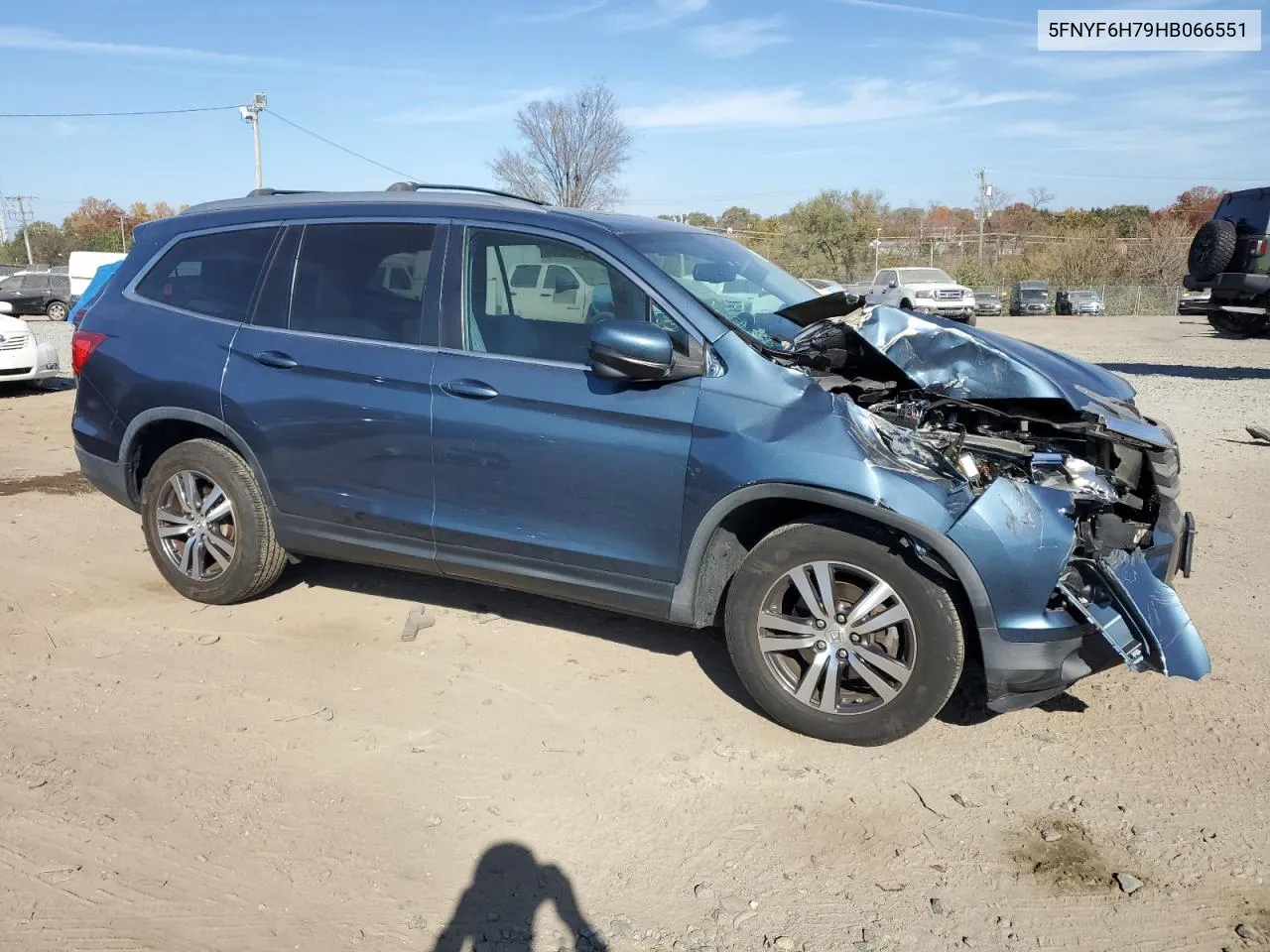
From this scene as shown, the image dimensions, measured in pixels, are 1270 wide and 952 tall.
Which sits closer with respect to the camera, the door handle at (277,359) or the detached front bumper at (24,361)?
the door handle at (277,359)

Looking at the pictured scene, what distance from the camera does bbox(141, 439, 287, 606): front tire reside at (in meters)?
4.77

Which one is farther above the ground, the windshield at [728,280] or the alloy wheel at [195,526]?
the windshield at [728,280]

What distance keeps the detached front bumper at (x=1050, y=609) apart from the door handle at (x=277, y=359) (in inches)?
116

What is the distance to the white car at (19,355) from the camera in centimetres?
1215

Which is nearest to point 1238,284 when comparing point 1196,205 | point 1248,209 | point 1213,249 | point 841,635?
point 1213,249

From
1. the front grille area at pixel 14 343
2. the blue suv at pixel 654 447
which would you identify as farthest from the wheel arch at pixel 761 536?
the front grille area at pixel 14 343

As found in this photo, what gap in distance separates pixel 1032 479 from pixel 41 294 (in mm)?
33605

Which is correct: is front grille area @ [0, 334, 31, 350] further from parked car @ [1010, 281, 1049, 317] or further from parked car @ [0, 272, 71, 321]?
parked car @ [1010, 281, 1049, 317]

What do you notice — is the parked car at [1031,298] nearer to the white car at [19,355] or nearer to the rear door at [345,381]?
the white car at [19,355]

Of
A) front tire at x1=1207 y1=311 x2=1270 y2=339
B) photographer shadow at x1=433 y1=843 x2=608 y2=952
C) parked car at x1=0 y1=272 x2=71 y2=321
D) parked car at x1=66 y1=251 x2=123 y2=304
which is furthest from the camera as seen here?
parked car at x1=66 y1=251 x2=123 y2=304

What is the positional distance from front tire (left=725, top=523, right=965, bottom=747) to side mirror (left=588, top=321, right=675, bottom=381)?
0.76 metres

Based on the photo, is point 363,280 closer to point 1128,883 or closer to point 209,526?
point 209,526

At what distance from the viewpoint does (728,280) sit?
4477mm

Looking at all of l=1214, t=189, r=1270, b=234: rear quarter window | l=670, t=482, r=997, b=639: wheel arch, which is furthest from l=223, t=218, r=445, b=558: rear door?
l=1214, t=189, r=1270, b=234: rear quarter window
